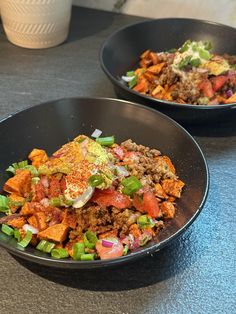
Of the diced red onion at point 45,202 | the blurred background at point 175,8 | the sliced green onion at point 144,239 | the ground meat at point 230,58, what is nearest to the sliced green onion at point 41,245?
the diced red onion at point 45,202

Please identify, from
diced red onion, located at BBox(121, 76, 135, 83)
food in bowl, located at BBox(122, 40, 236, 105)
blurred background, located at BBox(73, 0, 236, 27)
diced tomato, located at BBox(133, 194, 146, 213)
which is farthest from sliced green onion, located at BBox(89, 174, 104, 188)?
blurred background, located at BBox(73, 0, 236, 27)

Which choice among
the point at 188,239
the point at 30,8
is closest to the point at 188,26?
the point at 30,8

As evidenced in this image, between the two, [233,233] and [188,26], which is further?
[188,26]

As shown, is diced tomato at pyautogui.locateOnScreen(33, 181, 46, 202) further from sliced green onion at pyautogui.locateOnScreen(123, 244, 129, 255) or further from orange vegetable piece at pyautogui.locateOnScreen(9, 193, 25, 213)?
sliced green onion at pyautogui.locateOnScreen(123, 244, 129, 255)

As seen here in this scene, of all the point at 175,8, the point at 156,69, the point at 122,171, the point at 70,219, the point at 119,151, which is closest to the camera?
the point at 70,219

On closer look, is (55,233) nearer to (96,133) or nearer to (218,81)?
(96,133)

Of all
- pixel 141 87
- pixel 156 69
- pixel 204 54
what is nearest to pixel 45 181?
pixel 141 87

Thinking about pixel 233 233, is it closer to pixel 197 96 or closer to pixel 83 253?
pixel 83 253
